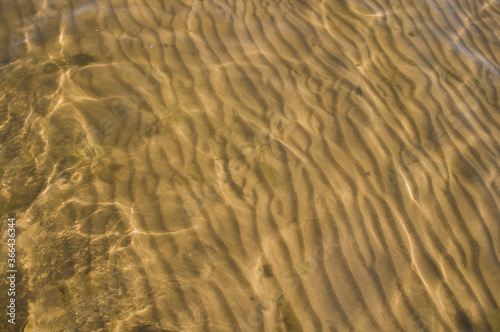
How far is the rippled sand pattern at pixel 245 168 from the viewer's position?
2.59 meters

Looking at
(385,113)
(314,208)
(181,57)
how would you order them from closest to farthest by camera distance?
(314,208) < (385,113) < (181,57)

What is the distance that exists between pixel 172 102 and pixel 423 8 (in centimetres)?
374

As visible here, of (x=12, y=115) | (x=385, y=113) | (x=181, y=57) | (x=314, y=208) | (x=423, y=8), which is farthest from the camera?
(x=423, y=8)

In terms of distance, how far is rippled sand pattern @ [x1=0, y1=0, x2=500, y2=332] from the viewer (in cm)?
259

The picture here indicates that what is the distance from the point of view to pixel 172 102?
137 inches

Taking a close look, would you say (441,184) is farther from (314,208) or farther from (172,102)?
(172,102)

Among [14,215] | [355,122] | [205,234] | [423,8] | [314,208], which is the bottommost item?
[14,215]

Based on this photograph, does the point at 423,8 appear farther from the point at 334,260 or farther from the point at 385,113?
the point at 334,260

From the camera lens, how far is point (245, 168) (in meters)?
3.11

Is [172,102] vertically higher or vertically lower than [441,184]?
lower

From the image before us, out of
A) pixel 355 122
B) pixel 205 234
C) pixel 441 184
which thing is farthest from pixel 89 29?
pixel 441 184

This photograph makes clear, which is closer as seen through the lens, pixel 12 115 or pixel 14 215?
pixel 14 215

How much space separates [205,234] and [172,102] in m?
1.49

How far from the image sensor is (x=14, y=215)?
2.80 meters
